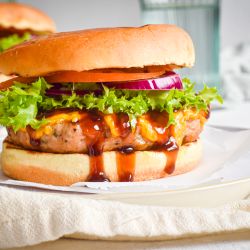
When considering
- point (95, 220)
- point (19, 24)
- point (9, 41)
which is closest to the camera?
point (95, 220)

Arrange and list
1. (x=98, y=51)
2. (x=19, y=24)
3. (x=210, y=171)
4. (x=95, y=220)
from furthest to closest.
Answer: (x=19, y=24) → (x=210, y=171) → (x=98, y=51) → (x=95, y=220)

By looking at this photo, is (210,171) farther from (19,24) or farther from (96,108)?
(19,24)

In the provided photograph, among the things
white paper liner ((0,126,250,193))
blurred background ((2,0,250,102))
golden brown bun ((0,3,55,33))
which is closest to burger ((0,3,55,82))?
golden brown bun ((0,3,55,33))

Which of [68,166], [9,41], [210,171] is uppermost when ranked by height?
[9,41]

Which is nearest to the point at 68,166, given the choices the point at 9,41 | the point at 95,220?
the point at 95,220

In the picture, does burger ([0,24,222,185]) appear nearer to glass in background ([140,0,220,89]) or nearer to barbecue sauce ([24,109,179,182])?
barbecue sauce ([24,109,179,182])

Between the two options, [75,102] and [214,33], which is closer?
[75,102]

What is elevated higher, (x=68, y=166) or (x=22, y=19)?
(x=22, y=19)

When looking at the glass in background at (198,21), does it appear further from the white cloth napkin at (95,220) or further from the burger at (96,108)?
the white cloth napkin at (95,220)
